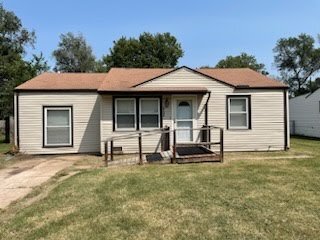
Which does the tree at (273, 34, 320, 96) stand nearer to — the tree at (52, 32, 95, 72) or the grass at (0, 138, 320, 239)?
the tree at (52, 32, 95, 72)

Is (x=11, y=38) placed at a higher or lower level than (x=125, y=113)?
higher

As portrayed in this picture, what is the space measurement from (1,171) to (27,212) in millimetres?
5857

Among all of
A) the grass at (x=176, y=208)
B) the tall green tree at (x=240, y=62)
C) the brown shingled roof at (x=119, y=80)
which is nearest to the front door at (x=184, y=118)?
the brown shingled roof at (x=119, y=80)

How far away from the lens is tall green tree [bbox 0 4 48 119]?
38000 millimetres

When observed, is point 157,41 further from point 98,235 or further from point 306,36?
point 98,235

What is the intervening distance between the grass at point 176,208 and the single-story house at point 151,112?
5.88m

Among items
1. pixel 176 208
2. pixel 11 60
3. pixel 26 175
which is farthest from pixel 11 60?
pixel 176 208

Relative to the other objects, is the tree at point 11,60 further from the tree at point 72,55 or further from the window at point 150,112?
the window at point 150,112

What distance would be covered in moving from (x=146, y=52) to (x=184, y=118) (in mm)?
32202

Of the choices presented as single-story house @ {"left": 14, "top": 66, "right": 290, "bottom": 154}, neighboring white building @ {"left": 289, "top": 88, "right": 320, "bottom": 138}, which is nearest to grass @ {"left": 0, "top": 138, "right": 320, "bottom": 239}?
single-story house @ {"left": 14, "top": 66, "right": 290, "bottom": 154}

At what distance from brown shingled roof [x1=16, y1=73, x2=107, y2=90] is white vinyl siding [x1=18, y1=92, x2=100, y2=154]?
0.28 meters

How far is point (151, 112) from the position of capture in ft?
51.8

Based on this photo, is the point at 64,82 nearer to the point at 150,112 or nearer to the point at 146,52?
the point at 150,112

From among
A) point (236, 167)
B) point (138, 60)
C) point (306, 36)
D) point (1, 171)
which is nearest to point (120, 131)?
point (1, 171)
